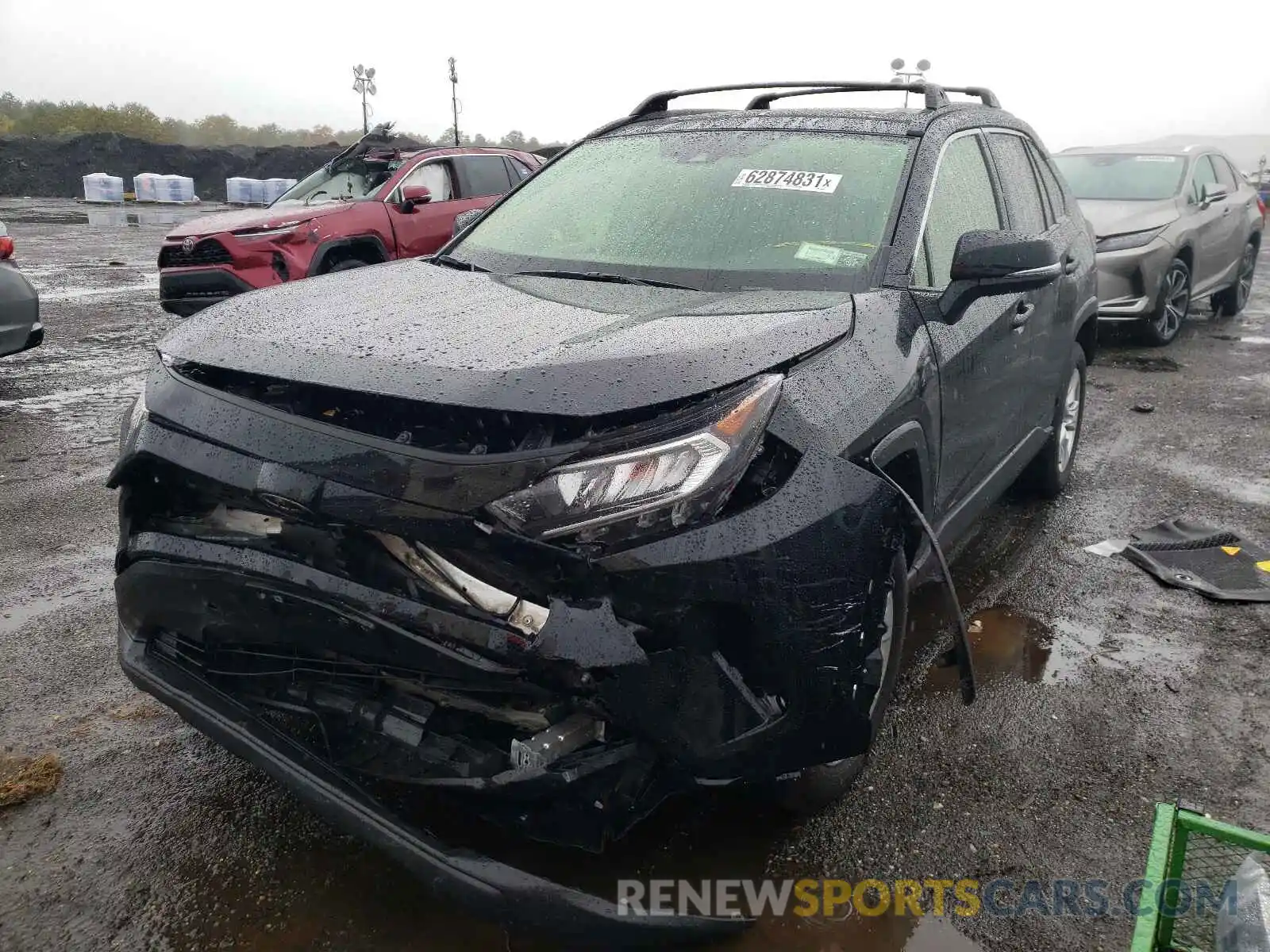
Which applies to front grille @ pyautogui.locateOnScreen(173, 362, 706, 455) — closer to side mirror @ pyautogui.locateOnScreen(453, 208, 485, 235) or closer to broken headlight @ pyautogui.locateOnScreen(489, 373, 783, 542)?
broken headlight @ pyautogui.locateOnScreen(489, 373, 783, 542)

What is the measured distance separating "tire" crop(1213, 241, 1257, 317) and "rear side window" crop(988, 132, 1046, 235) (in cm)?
790

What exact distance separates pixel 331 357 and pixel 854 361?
3.78 feet

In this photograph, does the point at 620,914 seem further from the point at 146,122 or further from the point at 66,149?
the point at 146,122

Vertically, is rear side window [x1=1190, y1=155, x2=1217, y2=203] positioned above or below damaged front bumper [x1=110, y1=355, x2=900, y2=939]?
above

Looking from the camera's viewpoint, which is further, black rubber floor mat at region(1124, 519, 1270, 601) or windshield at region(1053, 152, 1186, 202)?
windshield at region(1053, 152, 1186, 202)

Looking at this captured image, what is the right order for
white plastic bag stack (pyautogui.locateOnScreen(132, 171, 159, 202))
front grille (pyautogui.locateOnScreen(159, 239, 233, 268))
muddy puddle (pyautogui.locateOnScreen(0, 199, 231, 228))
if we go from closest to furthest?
1. front grille (pyautogui.locateOnScreen(159, 239, 233, 268))
2. muddy puddle (pyautogui.locateOnScreen(0, 199, 231, 228))
3. white plastic bag stack (pyautogui.locateOnScreen(132, 171, 159, 202))

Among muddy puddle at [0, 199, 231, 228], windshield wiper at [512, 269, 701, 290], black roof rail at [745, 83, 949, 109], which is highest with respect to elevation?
black roof rail at [745, 83, 949, 109]

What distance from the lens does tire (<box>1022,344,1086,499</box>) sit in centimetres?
440

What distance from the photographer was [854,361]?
7.32ft

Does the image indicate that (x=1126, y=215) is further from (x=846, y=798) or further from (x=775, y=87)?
(x=846, y=798)

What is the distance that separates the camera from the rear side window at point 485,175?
31.1 ft

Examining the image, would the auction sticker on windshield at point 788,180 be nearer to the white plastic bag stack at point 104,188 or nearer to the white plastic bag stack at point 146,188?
the white plastic bag stack at point 146,188

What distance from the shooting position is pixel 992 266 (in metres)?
2.67

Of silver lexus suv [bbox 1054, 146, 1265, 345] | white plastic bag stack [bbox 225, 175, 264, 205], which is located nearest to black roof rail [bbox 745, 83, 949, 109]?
silver lexus suv [bbox 1054, 146, 1265, 345]
